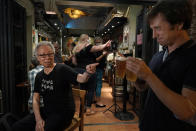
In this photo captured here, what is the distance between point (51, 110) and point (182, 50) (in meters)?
1.38

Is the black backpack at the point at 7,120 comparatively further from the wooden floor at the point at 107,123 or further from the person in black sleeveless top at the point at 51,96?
the wooden floor at the point at 107,123

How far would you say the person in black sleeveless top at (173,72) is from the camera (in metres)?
0.65

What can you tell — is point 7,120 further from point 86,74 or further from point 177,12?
point 177,12

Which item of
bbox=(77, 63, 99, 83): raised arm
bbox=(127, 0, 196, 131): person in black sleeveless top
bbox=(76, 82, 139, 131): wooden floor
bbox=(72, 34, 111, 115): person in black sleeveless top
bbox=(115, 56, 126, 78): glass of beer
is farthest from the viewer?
bbox=(72, 34, 111, 115): person in black sleeveless top

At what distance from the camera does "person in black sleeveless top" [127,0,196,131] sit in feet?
2.14

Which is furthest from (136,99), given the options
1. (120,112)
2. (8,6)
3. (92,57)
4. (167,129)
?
(8,6)

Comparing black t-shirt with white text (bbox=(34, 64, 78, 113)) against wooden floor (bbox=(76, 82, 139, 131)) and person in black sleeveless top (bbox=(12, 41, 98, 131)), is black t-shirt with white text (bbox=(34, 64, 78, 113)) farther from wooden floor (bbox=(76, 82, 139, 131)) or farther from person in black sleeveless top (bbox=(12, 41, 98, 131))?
wooden floor (bbox=(76, 82, 139, 131))

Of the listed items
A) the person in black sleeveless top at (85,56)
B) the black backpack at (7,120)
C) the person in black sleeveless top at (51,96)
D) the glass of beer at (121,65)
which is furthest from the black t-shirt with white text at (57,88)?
the person in black sleeveless top at (85,56)

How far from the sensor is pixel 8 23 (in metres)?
2.11

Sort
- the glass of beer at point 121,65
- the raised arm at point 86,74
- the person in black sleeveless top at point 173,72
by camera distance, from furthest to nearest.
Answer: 1. the raised arm at point 86,74
2. the glass of beer at point 121,65
3. the person in black sleeveless top at point 173,72

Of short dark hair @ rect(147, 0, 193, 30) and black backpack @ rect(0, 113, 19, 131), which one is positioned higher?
short dark hair @ rect(147, 0, 193, 30)

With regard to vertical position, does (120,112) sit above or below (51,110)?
below

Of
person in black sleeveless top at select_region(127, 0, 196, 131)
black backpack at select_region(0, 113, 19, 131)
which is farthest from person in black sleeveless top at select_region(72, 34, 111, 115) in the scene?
person in black sleeveless top at select_region(127, 0, 196, 131)

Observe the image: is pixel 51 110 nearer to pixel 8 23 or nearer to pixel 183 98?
pixel 183 98
